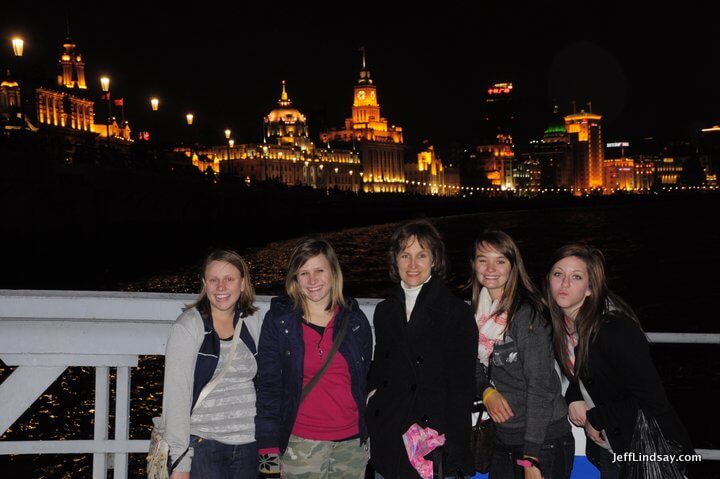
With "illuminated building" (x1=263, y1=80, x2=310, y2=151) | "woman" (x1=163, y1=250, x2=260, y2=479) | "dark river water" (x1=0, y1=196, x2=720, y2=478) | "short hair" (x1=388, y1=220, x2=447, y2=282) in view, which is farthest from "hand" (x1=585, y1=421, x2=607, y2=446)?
"illuminated building" (x1=263, y1=80, x2=310, y2=151)

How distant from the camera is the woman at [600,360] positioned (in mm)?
3246

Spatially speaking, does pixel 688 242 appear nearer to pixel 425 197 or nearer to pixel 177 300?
pixel 177 300

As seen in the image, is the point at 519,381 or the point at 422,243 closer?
the point at 519,381

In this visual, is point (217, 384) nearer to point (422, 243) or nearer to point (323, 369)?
point (323, 369)

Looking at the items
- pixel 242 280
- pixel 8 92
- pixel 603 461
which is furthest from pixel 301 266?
pixel 8 92

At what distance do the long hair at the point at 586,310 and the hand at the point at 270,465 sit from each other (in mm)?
1596

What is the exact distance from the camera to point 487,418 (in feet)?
11.9

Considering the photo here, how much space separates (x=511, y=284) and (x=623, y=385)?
77 centimetres

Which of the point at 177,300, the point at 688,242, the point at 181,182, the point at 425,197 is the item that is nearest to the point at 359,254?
the point at 181,182

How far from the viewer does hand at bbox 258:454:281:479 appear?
3561 mm

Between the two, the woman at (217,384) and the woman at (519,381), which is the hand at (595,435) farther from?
the woman at (217,384)

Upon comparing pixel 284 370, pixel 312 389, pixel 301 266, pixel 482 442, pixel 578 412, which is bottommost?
pixel 482 442

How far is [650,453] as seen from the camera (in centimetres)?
319

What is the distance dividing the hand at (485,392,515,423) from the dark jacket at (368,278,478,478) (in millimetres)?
157
